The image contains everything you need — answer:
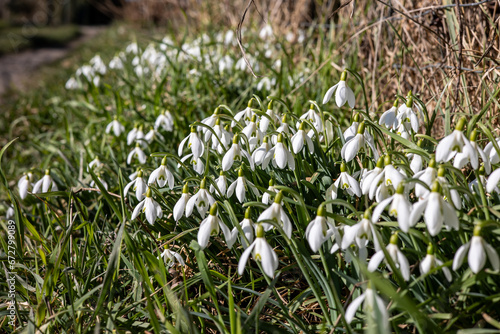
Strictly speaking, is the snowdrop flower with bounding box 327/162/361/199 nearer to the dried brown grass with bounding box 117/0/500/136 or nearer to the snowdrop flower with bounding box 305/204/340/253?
the snowdrop flower with bounding box 305/204/340/253

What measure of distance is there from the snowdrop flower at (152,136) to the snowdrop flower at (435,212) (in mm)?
1611

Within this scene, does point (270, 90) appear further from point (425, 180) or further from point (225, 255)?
point (425, 180)

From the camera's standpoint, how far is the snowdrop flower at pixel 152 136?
2235 mm

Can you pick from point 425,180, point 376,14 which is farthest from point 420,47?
point 425,180

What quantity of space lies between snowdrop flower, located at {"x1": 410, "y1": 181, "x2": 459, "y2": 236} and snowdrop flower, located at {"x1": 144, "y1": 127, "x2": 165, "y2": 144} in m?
1.61

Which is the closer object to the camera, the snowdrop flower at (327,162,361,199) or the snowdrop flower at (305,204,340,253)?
the snowdrop flower at (305,204,340,253)

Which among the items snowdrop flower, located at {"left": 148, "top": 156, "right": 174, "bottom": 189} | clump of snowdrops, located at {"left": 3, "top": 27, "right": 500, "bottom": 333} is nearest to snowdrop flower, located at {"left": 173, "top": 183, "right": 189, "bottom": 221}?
clump of snowdrops, located at {"left": 3, "top": 27, "right": 500, "bottom": 333}

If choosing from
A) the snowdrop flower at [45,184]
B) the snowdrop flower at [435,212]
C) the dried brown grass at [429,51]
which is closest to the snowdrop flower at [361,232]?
the snowdrop flower at [435,212]

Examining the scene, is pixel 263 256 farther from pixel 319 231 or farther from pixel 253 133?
pixel 253 133

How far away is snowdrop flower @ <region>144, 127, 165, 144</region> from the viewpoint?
2235mm

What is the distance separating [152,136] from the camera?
2254 mm

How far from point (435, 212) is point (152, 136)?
5.50 feet

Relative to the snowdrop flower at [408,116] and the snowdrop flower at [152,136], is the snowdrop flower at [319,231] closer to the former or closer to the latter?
the snowdrop flower at [408,116]

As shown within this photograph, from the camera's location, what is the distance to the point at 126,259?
1470mm
